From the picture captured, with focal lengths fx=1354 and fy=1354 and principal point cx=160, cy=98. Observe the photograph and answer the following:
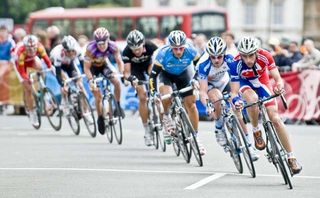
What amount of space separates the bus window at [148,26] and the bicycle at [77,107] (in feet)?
82.8

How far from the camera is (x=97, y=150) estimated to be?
20078mm

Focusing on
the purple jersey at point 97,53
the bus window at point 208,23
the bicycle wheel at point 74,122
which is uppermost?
the purple jersey at point 97,53

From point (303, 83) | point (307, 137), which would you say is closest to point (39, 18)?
point (303, 83)

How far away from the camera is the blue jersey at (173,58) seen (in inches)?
717

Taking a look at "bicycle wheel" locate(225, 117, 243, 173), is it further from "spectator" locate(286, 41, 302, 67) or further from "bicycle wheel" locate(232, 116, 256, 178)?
"spectator" locate(286, 41, 302, 67)

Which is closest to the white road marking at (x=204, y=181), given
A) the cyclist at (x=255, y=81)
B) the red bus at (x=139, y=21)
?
the cyclist at (x=255, y=81)

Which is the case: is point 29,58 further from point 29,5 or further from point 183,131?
point 29,5

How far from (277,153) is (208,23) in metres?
35.8

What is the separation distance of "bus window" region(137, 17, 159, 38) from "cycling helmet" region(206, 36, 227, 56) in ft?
103

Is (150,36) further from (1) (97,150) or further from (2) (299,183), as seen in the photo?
(2) (299,183)

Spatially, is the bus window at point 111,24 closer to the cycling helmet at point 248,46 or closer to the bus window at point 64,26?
the bus window at point 64,26

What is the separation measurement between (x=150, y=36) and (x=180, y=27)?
1.16 m

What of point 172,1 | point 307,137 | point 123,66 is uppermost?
point 123,66

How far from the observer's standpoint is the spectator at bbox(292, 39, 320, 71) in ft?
89.0
